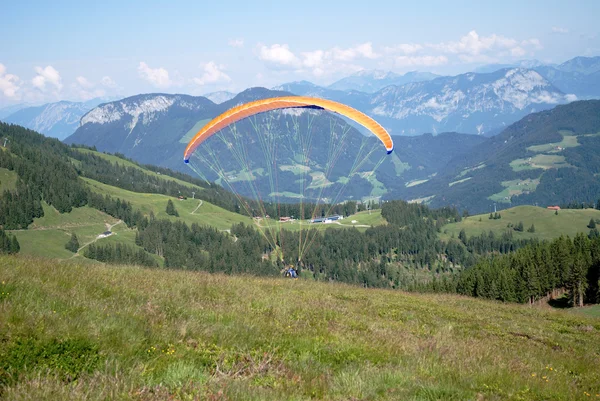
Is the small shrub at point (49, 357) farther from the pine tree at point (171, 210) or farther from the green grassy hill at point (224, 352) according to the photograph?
the pine tree at point (171, 210)

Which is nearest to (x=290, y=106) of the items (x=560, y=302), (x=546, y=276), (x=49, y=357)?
(x=49, y=357)

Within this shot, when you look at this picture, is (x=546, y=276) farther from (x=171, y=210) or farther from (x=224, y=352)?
(x=171, y=210)

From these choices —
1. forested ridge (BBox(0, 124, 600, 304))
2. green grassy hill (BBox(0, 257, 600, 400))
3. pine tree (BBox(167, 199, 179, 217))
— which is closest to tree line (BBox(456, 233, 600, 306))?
forested ridge (BBox(0, 124, 600, 304))

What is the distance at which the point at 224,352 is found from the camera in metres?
8.05

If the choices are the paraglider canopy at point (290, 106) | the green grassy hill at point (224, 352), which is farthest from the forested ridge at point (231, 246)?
the green grassy hill at point (224, 352)

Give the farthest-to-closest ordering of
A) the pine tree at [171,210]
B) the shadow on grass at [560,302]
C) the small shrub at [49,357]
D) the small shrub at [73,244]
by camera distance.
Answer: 1. the pine tree at [171,210]
2. the small shrub at [73,244]
3. the shadow on grass at [560,302]
4. the small shrub at [49,357]

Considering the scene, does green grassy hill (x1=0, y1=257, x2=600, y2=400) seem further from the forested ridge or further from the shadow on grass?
the forested ridge

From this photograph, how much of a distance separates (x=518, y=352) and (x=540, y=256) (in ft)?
200

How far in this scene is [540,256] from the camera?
65.6 meters

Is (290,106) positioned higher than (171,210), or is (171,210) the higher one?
(290,106)

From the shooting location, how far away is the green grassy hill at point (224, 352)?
641 centimetres

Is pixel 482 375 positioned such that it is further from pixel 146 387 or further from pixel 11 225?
pixel 11 225

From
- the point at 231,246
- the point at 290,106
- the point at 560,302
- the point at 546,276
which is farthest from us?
the point at 231,246

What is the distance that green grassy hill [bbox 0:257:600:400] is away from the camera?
6.41 metres
